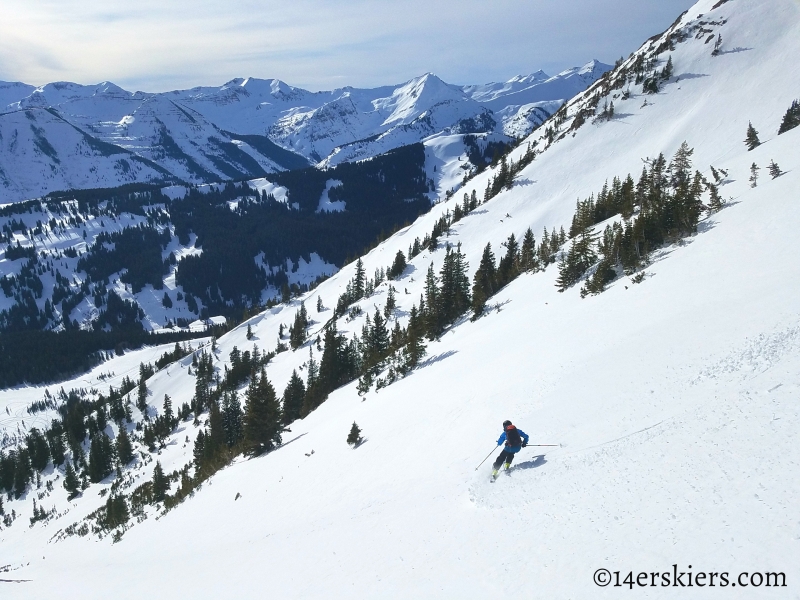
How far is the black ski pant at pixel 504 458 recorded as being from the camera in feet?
51.1

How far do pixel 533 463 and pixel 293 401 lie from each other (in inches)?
2078

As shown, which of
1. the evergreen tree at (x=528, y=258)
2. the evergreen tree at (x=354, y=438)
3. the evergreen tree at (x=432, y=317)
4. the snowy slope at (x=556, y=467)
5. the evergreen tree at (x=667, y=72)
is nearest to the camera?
the snowy slope at (x=556, y=467)

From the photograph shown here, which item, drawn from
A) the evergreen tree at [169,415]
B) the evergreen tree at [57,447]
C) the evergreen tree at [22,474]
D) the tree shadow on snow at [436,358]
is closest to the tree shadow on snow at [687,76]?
the tree shadow on snow at [436,358]

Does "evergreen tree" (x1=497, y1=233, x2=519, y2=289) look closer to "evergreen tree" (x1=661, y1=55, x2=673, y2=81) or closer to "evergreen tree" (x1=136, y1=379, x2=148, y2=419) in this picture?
"evergreen tree" (x1=661, y1=55, x2=673, y2=81)

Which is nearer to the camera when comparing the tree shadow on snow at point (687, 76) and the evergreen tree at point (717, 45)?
the tree shadow on snow at point (687, 76)

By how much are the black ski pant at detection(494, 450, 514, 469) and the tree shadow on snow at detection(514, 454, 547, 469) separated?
0.49 meters

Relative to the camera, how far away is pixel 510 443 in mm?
15445

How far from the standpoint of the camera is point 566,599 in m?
9.58

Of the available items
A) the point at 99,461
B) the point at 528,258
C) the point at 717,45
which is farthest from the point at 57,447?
the point at 717,45

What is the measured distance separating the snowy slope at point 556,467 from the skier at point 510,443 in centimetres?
64

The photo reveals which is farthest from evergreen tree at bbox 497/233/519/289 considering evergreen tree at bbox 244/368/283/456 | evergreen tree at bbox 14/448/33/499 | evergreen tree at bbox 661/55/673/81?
evergreen tree at bbox 14/448/33/499

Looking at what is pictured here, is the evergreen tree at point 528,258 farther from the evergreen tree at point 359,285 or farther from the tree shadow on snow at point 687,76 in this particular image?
the tree shadow on snow at point 687,76

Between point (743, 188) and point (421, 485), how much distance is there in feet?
137

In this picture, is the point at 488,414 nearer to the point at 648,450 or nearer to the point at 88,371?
→ the point at 648,450
